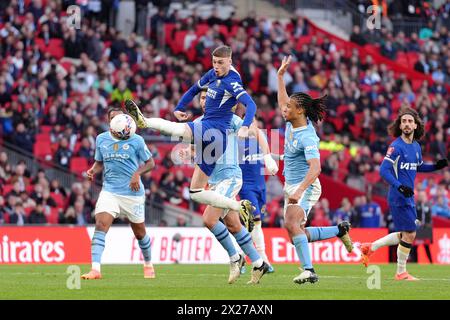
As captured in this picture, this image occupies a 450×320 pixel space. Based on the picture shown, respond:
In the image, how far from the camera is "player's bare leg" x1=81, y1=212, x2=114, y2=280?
1730 centimetres

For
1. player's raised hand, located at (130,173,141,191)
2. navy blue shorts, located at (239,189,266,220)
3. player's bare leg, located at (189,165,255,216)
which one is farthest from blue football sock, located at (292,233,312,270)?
navy blue shorts, located at (239,189,266,220)

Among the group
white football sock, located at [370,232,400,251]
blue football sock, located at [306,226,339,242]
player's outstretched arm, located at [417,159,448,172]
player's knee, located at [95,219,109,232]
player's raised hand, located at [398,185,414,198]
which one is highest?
player's outstretched arm, located at [417,159,448,172]

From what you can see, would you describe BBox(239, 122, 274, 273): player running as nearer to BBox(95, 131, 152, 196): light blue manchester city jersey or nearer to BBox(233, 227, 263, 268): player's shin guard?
BBox(95, 131, 152, 196): light blue manchester city jersey

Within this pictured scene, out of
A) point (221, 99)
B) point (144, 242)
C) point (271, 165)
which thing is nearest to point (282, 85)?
point (221, 99)

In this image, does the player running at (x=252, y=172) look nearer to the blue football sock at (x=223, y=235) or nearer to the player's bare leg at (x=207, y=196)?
the blue football sock at (x=223, y=235)

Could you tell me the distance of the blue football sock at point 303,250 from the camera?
15766 mm

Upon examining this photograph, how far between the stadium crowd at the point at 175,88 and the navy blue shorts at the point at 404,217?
11132mm

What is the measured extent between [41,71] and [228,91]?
682 inches

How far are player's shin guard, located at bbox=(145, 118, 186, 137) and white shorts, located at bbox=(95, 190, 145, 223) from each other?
255cm

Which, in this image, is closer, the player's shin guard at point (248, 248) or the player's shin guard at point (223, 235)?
the player's shin guard at point (248, 248)

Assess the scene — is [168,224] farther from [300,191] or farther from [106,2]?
[300,191]

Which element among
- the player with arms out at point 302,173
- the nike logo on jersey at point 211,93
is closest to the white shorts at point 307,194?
the player with arms out at point 302,173

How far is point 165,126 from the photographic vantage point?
51.7ft

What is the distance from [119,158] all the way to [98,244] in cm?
147
